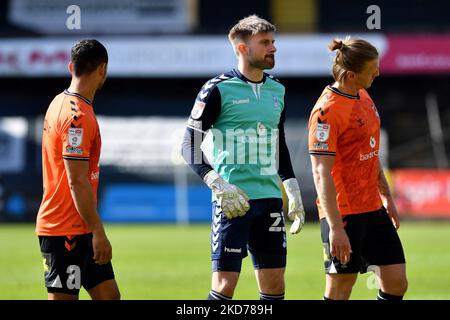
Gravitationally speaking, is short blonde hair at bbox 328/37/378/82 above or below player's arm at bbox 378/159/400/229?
above

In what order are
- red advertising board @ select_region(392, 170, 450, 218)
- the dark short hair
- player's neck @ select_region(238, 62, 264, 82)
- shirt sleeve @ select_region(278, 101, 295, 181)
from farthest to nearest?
red advertising board @ select_region(392, 170, 450, 218) < shirt sleeve @ select_region(278, 101, 295, 181) < player's neck @ select_region(238, 62, 264, 82) < the dark short hair

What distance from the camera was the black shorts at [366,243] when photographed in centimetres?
654

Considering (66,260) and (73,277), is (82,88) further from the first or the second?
(73,277)

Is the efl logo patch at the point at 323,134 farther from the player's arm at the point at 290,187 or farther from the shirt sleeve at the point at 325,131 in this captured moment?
the player's arm at the point at 290,187

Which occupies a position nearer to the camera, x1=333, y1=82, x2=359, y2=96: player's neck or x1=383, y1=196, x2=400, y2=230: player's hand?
x1=333, y1=82, x2=359, y2=96: player's neck

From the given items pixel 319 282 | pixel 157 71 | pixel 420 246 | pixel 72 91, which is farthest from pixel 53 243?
pixel 157 71

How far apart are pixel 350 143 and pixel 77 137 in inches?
77.1

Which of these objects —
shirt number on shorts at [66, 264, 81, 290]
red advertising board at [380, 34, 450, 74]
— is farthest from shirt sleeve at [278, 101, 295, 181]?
red advertising board at [380, 34, 450, 74]

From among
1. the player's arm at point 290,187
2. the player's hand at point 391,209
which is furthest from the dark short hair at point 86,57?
the player's hand at point 391,209

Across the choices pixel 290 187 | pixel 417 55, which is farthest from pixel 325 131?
pixel 417 55

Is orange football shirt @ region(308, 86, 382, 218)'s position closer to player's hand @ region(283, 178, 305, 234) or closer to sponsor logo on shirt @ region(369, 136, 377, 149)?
sponsor logo on shirt @ region(369, 136, 377, 149)

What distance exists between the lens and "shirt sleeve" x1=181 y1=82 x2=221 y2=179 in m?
6.51

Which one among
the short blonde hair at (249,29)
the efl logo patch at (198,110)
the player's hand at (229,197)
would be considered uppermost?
the short blonde hair at (249,29)
